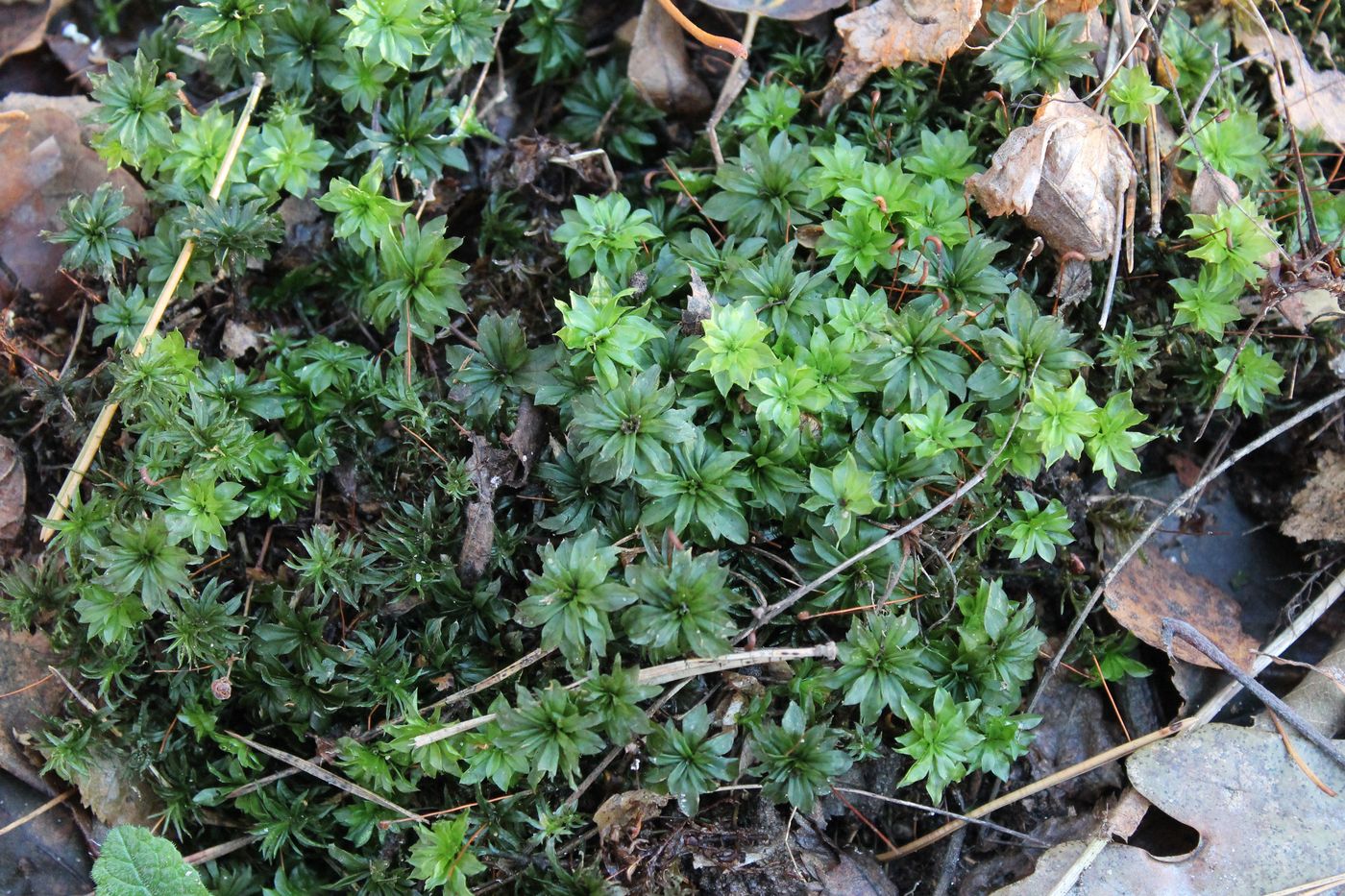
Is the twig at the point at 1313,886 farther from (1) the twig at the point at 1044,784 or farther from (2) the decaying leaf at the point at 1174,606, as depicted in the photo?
(2) the decaying leaf at the point at 1174,606

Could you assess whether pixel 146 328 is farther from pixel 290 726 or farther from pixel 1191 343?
pixel 1191 343

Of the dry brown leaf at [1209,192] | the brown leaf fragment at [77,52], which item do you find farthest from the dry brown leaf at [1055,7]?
the brown leaf fragment at [77,52]

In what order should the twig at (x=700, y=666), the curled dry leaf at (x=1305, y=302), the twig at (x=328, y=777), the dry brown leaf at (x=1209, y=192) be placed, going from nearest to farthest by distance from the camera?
1. the twig at (x=700, y=666)
2. the twig at (x=328, y=777)
3. the curled dry leaf at (x=1305, y=302)
4. the dry brown leaf at (x=1209, y=192)

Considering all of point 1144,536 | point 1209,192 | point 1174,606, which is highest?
point 1209,192

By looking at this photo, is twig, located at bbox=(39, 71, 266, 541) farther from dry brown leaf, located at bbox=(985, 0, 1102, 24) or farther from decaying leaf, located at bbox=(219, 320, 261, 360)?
dry brown leaf, located at bbox=(985, 0, 1102, 24)

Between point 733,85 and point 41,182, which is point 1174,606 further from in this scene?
point 41,182

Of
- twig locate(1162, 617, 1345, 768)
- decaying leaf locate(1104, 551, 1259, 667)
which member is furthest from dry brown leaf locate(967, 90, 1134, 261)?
twig locate(1162, 617, 1345, 768)

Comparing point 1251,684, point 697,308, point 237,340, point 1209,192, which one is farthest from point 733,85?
point 1251,684

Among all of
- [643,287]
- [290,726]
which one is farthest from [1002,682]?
[290,726]
